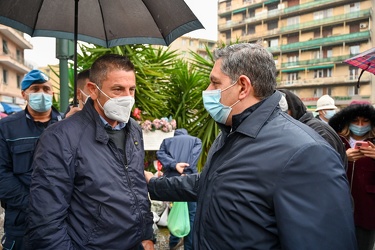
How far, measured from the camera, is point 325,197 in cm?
142

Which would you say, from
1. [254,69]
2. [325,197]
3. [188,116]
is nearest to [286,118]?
[254,69]

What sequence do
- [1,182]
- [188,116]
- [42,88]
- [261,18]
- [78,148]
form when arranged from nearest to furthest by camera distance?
[78,148]
[1,182]
[42,88]
[188,116]
[261,18]

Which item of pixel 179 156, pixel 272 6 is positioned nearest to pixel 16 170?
pixel 179 156

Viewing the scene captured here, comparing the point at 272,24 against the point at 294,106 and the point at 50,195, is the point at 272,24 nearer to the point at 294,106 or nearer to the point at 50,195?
the point at 294,106

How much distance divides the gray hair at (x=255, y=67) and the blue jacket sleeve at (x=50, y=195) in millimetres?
1038

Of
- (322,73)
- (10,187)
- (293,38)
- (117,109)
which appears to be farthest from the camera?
(293,38)

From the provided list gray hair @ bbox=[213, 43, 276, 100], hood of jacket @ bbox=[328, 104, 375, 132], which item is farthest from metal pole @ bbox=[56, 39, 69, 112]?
hood of jacket @ bbox=[328, 104, 375, 132]

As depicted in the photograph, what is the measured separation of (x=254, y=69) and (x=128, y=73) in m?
0.98

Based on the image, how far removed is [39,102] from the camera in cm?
304

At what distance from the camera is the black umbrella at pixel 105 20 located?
2.71 metres

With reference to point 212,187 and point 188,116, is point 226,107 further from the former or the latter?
point 188,116

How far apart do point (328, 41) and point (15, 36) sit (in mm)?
37873

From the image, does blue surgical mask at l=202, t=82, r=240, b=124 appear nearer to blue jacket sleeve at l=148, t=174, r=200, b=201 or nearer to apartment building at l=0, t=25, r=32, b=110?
blue jacket sleeve at l=148, t=174, r=200, b=201

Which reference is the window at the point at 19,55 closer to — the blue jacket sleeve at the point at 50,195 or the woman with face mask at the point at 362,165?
the woman with face mask at the point at 362,165
